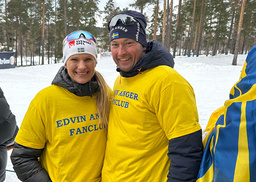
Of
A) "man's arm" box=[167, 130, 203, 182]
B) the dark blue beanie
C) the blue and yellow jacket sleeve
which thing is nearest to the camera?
the blue and yellow jacket sleeve

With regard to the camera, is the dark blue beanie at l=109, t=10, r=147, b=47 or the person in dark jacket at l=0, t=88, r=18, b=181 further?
the person in dark jacket at l=0, t=88, r=18, b=181

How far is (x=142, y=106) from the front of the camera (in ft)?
4.86

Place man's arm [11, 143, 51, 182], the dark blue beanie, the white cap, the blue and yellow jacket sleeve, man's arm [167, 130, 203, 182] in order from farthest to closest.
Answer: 1. the white cap
2. the dark blue beanie
3. man's arm [11, 143, 51, 182]
4. man's arm [167, 130, 203, 182]
5. the blue and yellow jacket sleeve

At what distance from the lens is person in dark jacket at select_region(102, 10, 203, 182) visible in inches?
49.6

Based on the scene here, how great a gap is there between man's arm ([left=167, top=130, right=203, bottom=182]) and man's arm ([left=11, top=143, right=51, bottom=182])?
1180 mm

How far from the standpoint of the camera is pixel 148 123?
1468 mm

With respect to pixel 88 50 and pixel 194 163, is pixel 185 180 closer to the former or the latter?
pixel 194 163

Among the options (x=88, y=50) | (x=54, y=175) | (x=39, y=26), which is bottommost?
(x=54, y=175)

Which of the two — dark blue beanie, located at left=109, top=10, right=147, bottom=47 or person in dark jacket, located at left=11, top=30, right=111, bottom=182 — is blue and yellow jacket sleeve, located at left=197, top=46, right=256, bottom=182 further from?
person in dark jacket, located at left=11, top=30, right=111, bottom=182

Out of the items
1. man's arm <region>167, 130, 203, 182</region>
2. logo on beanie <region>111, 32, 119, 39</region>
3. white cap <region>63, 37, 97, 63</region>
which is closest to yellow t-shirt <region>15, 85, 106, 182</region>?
white cap <region>63, 37, 97, 63</region>

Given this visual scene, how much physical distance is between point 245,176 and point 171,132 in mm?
566

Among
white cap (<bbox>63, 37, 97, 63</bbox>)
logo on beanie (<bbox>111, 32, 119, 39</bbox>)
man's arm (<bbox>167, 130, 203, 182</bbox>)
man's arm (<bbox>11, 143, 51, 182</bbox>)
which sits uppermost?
logo on beanie (<bbox>111, 32, 119, 39</bbox>)

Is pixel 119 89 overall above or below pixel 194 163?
above

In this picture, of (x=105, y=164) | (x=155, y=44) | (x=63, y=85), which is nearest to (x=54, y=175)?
(x=105, y=164)
